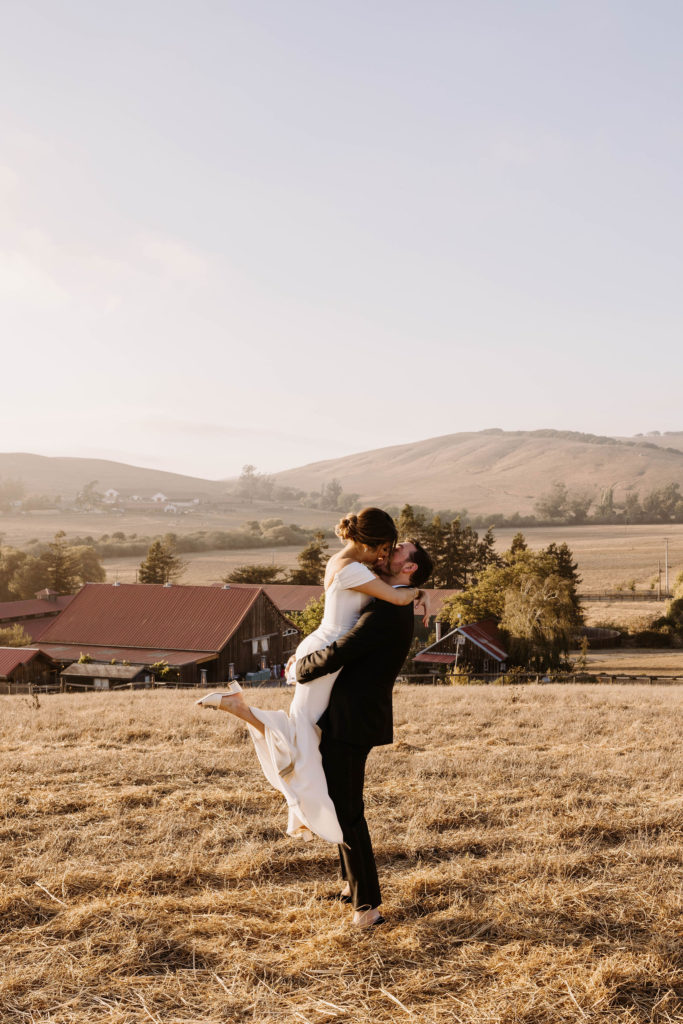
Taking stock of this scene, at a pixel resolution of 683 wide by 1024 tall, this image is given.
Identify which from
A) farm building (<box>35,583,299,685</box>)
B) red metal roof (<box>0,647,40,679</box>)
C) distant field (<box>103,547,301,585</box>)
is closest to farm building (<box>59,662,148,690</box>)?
farm building (<box>35,583,299,685</box>)

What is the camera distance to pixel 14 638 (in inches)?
1882

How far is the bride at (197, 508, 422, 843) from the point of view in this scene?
4.51 m

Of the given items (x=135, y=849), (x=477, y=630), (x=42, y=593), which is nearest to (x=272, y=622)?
(x=477, y=630)

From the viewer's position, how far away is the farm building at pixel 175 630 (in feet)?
129

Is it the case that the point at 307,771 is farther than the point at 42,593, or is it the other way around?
the point at 42,593

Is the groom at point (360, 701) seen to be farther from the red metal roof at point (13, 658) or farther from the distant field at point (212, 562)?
the distant field at point (212, 562)

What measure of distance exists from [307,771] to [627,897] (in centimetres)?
235

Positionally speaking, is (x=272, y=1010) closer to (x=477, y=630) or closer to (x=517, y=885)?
(x=517, y=885)

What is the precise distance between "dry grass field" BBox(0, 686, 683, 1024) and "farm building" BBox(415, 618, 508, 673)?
3198cm

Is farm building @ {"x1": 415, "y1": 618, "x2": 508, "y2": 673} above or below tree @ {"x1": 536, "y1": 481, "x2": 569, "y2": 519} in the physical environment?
below

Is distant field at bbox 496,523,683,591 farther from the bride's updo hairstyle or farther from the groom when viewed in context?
the bride's updo hairstyle

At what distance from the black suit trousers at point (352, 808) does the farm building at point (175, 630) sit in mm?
34022

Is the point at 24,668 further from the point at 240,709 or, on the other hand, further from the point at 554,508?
the point at 554,508

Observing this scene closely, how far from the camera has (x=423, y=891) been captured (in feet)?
16.7
